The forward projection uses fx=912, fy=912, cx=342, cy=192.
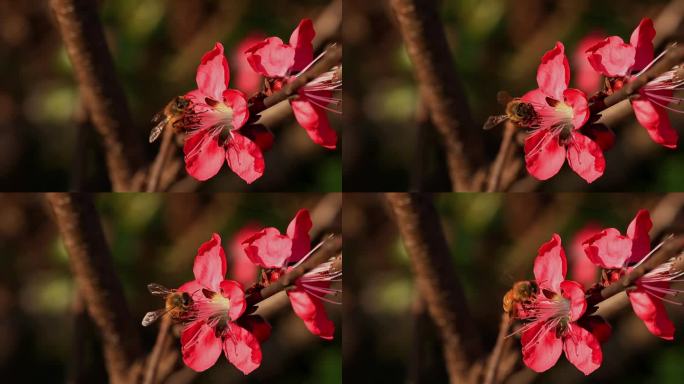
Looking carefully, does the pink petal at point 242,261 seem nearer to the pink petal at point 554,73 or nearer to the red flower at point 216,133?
the red flower at point 216,133

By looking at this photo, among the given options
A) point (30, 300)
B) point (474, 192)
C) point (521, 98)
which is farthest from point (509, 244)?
point (30, 300)

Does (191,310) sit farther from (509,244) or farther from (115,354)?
(509,244)

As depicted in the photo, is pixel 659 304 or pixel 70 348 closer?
pixel 659 304

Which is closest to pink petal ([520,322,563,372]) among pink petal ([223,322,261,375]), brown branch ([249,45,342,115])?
pink petal ([223,322,261,375])

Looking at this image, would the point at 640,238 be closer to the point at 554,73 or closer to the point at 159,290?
the point at 554,73

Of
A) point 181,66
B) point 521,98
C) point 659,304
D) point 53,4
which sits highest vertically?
point 53,4

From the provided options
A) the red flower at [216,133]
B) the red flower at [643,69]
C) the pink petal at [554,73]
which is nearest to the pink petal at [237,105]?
the red flower at [216,133]

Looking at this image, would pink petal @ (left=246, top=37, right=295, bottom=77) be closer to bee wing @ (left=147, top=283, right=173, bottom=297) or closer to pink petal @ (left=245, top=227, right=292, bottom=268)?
pink petal @ (left=245, top=227, right=292, bottom=268)

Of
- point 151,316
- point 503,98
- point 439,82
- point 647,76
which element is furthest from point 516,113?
point 151,316
